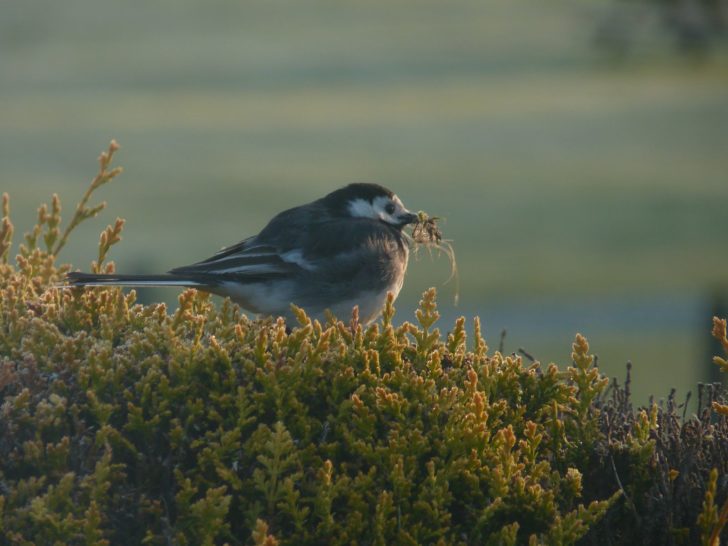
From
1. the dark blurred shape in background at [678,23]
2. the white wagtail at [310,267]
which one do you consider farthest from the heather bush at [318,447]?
the dark blurred shape in background at [678,23]

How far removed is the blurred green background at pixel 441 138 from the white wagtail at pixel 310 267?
7.86 m

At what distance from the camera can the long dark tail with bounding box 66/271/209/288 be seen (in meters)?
5.73

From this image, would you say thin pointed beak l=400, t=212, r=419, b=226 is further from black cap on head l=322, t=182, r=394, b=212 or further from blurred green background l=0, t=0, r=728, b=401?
blurred green background l=0, t=0, r=728, b=401

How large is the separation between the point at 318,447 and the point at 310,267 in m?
2.65

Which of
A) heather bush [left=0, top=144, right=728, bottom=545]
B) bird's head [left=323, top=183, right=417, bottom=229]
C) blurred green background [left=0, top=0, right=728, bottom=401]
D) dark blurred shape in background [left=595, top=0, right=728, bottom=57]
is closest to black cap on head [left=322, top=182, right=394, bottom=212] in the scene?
bird's head [left=323, top=183, right=417, bottom=229]

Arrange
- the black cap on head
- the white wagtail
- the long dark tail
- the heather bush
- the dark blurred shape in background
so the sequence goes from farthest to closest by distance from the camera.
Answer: the dark blurred shape in background → the black cap on head → the white wagtail → the long dark tail → the heather bush

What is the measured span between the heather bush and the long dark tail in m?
0.47

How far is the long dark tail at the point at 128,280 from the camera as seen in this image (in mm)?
5727

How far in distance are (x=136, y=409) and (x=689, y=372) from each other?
18.1 m

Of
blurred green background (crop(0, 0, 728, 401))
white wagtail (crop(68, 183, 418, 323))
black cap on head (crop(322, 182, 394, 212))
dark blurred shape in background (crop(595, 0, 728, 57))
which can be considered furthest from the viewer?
dark blurred shape in background (crop(595, 0, 728, 57))

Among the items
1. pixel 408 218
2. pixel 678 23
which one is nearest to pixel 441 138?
pixel 678 23

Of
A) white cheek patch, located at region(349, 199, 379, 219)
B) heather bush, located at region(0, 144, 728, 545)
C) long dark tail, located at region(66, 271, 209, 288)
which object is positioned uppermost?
white cheek patch, located at region(349, 199, 379, 219)

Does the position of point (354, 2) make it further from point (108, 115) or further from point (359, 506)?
point (359, 506)

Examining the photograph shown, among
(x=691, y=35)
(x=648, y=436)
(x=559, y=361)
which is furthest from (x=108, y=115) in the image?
(x=648, y=436)
